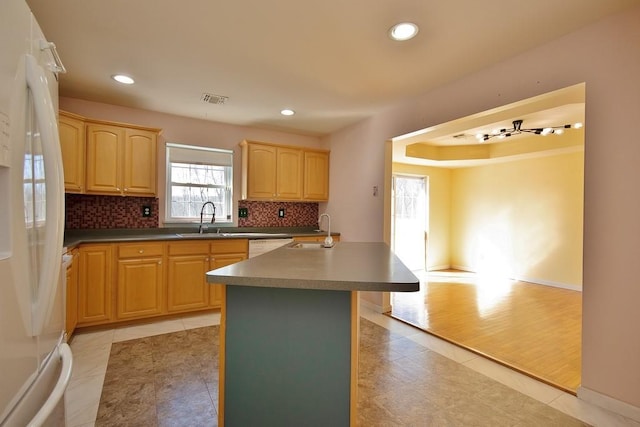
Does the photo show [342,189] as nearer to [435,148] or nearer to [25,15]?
[435,148]

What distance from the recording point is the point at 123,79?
114 inches

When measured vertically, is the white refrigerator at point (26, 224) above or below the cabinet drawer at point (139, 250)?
above

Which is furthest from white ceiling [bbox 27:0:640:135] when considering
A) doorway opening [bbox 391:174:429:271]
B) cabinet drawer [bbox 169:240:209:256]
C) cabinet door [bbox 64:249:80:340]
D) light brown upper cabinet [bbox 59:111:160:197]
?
doorway opening [bbox 391:174:429:271]

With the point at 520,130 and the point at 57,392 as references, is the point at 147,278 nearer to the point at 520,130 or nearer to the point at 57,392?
the point at 57,392

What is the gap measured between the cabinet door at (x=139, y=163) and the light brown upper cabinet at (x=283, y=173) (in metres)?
1.13

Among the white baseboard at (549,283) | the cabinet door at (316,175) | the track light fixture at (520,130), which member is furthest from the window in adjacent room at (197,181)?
the white baseboard at (549,283)

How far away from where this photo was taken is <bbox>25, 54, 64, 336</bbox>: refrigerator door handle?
78cm

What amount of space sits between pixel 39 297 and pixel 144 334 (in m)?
2.66

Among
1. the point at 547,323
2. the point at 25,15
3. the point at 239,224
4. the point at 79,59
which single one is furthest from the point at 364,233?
the point at 25,15

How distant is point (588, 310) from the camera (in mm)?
2010

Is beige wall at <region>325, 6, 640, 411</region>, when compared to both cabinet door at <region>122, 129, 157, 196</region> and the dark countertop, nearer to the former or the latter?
the dark countertop

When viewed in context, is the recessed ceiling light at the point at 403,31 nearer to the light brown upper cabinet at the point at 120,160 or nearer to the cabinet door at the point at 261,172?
the cabinet door at the point at 261,172

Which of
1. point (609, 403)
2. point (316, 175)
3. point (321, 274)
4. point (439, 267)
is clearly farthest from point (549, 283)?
point (321, 274)

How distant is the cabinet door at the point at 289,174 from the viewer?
443cm
